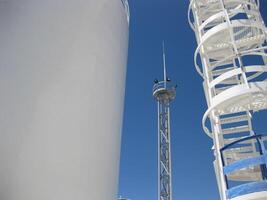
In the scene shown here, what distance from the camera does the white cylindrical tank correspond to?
284 cm

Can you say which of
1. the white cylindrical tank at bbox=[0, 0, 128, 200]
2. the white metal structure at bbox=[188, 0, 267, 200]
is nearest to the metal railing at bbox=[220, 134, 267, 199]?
the white metal structure at bbox=[188, 0, 267, 200]

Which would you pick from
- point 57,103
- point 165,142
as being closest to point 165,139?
point 165,142

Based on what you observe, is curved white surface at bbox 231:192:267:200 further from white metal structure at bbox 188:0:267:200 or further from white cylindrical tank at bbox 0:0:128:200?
white cylindrical tank at bbox 0:0:128:200

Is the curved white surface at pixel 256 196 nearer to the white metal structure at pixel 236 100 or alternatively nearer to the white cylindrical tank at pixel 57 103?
the white metal structure at pixel 236 100

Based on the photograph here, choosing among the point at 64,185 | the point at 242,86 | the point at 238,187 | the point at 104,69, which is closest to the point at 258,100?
the point at 242,86

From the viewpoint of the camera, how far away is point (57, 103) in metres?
3.17

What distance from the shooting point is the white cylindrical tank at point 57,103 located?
284cm

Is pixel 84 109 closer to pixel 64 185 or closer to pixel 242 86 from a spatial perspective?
pixel 64 185

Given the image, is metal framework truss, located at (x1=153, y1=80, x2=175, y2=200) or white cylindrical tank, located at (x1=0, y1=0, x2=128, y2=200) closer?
white cylindrical tank, located at (x1=0, y1=0, x2=128, y2=200)

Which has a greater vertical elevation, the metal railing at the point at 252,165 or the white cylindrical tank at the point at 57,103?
the metal railing at the point at 252,165

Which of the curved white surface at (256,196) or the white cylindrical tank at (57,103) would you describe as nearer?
the white cylindrical tank at (57,103)

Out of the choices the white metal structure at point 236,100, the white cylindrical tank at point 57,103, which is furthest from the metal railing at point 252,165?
the white cylindrical tank at point 57,103

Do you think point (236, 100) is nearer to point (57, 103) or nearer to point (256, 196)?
point (256, 196)

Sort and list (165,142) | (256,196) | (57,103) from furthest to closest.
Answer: (165,142), (256,196), (57,103)
